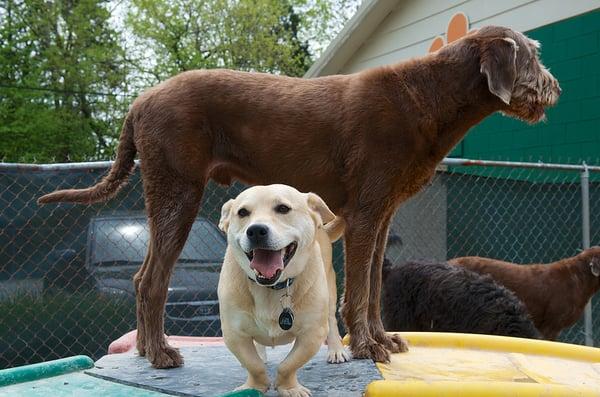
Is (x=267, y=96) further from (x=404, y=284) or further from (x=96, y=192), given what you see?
(x=404, y=284)

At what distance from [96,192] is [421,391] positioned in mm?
2006

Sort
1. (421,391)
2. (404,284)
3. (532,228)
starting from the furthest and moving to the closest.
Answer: (532,228)
(404,284)
(421,391)

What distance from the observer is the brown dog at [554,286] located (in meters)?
6.83

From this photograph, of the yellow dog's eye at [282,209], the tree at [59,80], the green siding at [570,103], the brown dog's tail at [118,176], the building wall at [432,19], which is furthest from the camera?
the tree at [59,80]

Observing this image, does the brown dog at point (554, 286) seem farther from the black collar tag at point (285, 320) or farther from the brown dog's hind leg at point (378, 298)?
the black collar tag at point (285, 320)

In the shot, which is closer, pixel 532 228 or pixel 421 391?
pixel 421 391

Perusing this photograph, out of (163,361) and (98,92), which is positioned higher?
(98,92)

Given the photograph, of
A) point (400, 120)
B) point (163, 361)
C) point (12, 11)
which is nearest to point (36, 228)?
Answer: point (163, 361)

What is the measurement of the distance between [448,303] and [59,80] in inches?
900

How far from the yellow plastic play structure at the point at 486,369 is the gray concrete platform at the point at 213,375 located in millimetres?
137

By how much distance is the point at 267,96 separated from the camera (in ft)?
11.6

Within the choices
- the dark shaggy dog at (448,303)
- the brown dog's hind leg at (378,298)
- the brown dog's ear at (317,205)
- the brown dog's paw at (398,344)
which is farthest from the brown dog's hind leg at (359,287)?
the dark shaggy dog at (448,303)

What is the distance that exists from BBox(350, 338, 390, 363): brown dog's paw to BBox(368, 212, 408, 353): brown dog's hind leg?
295mm

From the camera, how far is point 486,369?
3734 millimetres
